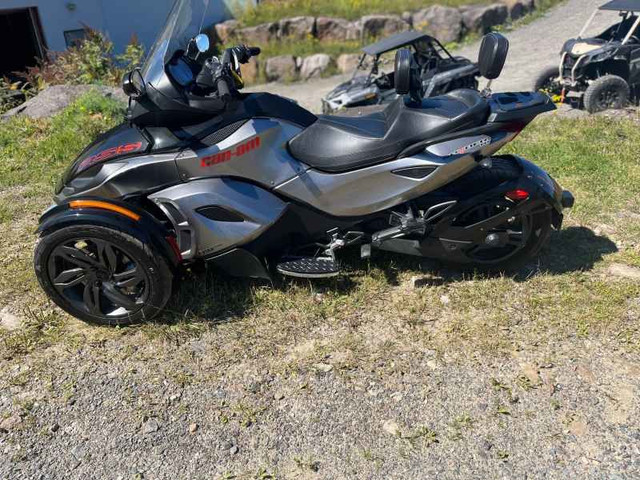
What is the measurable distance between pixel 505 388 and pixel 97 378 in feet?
7.07

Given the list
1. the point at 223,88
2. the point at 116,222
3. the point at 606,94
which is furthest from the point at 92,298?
the point at 606,94

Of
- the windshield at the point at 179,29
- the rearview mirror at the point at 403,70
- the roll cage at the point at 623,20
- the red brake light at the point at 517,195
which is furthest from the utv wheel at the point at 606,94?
the windshield at the point at 179,29

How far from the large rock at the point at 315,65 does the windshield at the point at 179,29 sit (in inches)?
448

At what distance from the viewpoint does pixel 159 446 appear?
2.78 metres

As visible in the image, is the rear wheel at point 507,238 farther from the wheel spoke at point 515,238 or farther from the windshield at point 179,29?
the windshield at point 179,29

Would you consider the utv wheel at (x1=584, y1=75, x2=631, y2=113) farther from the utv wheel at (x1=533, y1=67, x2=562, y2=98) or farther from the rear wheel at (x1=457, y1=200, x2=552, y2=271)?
the rear wheel at (x1=457, y1=200, x2=552, y2=271)

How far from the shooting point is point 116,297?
3461mm

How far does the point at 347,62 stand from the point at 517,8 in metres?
5.24

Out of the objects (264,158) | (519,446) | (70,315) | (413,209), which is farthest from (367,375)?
(70,315)

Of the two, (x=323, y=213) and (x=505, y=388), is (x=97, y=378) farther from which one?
(x=505, y=388)

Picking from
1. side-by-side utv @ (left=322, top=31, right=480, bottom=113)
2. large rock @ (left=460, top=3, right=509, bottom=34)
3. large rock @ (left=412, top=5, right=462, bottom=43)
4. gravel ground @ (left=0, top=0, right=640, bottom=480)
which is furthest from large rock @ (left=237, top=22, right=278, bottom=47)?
gravel ground @ (left=0, top=0, right=640, bottom=480)

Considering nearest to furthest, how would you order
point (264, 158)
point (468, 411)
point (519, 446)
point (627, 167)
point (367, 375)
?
point (519, 446) < point (468, 411) < point (367, 375) < point (264, 158) < point (627, 167)

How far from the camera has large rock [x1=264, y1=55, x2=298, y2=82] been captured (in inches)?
582

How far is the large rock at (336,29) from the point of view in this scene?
50.8 ft
